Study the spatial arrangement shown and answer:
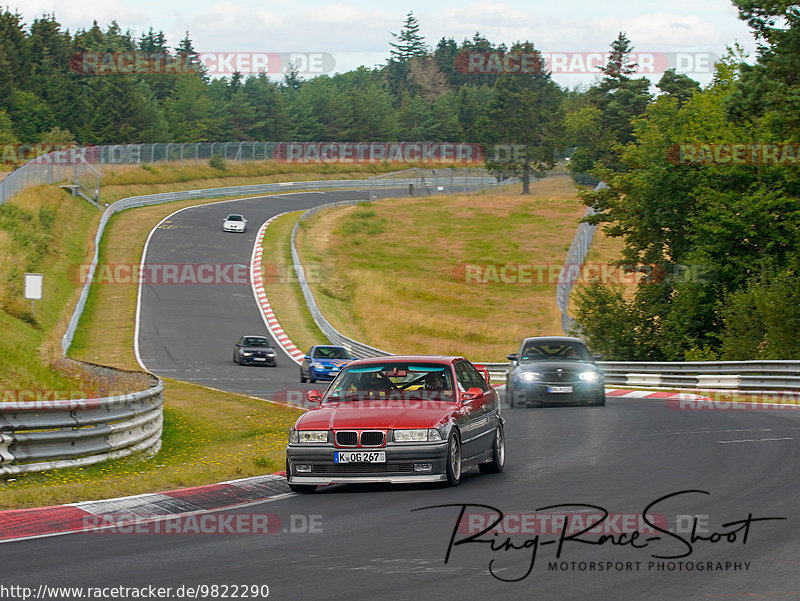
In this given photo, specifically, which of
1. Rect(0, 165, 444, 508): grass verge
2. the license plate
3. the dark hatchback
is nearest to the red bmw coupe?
the license plate

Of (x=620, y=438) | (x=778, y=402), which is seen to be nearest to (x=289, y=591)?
(x=620, y=438)

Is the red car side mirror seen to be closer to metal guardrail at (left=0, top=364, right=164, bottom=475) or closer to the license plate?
the license plate

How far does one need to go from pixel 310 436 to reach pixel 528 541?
3.74 meters

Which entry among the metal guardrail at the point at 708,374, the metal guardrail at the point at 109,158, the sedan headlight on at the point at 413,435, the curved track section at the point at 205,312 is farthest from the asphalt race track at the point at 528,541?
the metal guardrail at the point at 109,158

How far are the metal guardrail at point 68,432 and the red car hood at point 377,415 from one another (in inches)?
119

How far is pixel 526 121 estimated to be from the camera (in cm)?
11569

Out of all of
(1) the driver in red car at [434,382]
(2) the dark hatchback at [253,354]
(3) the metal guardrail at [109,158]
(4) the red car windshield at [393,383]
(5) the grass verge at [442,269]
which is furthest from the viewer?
(3) the metal guardrail at [109,158]

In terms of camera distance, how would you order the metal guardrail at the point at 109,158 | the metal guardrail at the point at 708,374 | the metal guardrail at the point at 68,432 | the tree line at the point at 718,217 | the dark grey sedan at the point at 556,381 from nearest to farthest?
1. the metal guardrail at the point at 68,432
2. the dark grey sedan at the point at 556,381
3. the metal guardrail at the point at 708,374
4. the tree line at the point at 718,217
5. the metal guardrail at the point at 109,158

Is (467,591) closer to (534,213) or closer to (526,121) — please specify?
(534,213)

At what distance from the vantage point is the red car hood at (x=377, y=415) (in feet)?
36.5

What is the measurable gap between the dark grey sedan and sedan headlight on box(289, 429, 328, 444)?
12.2 meters

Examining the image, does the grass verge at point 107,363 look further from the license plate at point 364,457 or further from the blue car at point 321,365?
the blue car at point 321,365

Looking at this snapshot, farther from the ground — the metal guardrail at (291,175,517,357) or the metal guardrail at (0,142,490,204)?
the metal guardrail at (0,142,490,204)

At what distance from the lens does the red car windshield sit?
12.3 metres
